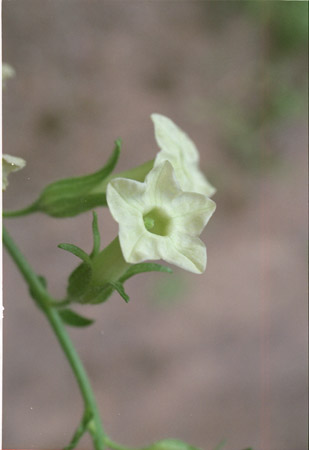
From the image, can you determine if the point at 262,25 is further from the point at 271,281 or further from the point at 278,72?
the point at 271,281

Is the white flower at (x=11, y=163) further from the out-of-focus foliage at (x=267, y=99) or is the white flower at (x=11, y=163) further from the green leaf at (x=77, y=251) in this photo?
the out-of-focus foliage at (x=267, y=99)

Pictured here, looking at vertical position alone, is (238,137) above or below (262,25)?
below

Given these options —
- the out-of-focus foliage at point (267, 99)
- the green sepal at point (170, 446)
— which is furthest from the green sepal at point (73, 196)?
the out-of-focus foliage at point (267, 99)

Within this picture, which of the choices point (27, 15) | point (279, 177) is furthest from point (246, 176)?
point (27, 15)

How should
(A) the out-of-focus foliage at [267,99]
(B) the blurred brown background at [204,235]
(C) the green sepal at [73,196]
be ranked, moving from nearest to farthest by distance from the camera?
(C) the green sepal at [73,196], (B) the blurred brown background at [204,235], (A) the out-of-focus foliage at [267,99]

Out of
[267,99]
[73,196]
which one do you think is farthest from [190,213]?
[267,99]
